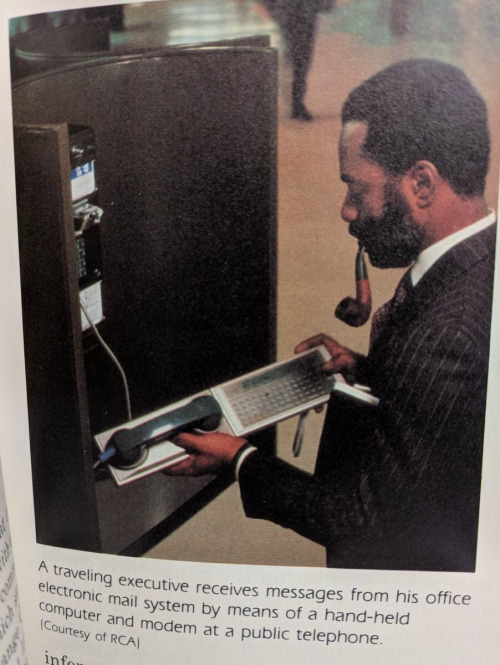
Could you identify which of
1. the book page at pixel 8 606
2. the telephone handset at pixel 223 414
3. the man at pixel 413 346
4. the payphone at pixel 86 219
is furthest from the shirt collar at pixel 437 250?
the book page at pixel 8 606

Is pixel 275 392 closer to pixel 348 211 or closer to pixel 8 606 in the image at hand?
pixel 348 211

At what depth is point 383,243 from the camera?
0.51 meters

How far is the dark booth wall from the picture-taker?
0.50m

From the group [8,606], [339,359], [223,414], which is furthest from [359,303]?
[8,606]

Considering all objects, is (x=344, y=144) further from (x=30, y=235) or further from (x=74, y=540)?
(x=74, y=540)

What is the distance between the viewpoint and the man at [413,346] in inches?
19.0

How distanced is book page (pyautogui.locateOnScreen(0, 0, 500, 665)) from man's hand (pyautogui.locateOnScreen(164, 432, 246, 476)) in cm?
1

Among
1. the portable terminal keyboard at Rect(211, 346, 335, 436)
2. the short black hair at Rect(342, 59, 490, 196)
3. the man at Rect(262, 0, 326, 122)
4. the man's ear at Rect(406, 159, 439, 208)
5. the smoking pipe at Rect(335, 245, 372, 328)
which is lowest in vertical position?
the portable terminal keyboard at Rect(211, 346, 335, 436)

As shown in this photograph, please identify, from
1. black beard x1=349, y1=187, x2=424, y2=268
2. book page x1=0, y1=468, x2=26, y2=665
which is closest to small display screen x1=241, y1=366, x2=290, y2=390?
black beard x1=349, y1=187, x2=424, y2=268

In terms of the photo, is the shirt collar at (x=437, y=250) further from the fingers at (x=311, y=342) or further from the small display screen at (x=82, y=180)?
the small display screen at (x=82, y=180)

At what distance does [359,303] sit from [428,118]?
14cm

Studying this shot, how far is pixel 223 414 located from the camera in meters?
0.57

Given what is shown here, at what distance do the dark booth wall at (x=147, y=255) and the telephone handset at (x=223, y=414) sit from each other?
1 centimetres

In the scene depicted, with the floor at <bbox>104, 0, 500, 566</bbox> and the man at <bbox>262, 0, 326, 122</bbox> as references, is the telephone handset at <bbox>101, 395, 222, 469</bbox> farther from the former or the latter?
the man at <bbox>262, 0, 326, 122</bbox>
